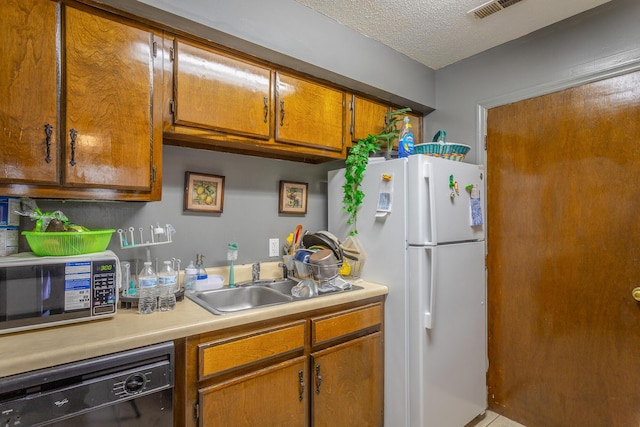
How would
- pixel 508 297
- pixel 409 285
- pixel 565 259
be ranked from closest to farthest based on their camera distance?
pixel 409 285, pixel 565 259, pixel 508 297

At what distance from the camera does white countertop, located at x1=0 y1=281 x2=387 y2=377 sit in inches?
38.3

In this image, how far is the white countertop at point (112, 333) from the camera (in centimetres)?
97

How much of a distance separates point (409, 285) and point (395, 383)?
57cm

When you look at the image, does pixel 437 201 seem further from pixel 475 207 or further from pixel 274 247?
pixel 274 247

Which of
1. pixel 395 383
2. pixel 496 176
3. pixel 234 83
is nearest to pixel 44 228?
pixel 234 83

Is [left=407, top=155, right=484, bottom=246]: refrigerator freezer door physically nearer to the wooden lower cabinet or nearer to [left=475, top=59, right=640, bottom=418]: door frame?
[left=475, top=59, right=640, bottom=418]: door frame

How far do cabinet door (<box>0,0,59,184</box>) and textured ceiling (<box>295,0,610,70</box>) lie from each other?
3.88ft

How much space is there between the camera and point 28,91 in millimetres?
1199

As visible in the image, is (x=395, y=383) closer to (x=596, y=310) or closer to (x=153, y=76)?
(x=596, y=310)

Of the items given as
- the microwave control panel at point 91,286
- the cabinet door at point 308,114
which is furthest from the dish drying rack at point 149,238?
the cabinet door at point 308,114

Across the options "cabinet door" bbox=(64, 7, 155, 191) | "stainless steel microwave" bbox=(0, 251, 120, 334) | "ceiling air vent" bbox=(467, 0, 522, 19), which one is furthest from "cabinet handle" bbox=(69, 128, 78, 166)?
"ceiling air vent" bbox=(467, 0, 522, 19)

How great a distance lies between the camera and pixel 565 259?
1.96 m

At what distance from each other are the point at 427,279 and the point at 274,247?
3.19 ft

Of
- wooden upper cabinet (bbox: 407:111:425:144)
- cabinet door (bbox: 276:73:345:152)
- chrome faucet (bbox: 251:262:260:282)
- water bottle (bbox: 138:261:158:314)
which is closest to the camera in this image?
water bottle (bbox: 138:261:158:314)
